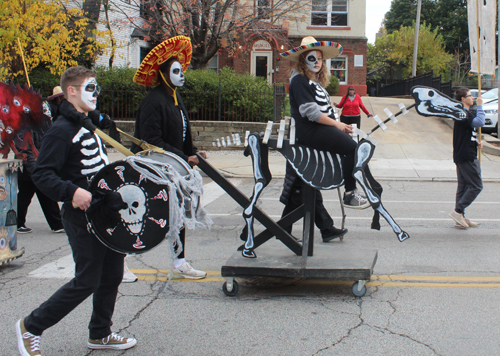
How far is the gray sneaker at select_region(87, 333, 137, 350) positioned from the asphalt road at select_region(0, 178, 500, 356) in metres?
0.05

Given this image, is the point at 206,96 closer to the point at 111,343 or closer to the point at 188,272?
the point at 188,272

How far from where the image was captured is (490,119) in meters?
18.5

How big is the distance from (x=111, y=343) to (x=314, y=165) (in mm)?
2272

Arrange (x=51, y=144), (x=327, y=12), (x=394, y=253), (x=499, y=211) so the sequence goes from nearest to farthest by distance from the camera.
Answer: (x=51, y=144) → (x=394, y=253) → (x=499, y=211) → (x=327, y=12)

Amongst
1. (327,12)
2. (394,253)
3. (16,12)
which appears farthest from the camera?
(327,12)

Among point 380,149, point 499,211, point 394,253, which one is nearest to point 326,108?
point 394,253

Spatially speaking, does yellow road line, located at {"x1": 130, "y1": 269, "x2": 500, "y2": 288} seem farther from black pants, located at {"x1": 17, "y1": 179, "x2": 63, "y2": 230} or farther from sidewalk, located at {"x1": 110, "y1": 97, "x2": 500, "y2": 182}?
sidewalk, located at {"x1": 110, "y1": 97, "x2": 500, "y2": 182}

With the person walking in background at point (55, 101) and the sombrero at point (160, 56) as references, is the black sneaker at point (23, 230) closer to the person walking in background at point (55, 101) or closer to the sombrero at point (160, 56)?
the person walking in background at point (55, 101)

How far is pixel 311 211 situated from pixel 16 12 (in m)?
11.7

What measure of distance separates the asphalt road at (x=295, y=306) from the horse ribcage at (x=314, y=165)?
780 millimetres

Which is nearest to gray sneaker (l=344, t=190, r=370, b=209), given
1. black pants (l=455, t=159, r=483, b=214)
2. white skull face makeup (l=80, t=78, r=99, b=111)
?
white skull face makeup (l=80, t=78, r=99, b=111)

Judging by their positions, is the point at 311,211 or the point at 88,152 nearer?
the point at 88,152

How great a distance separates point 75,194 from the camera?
3045 millimetres

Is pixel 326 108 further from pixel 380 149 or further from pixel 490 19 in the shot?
pixel 380 149
